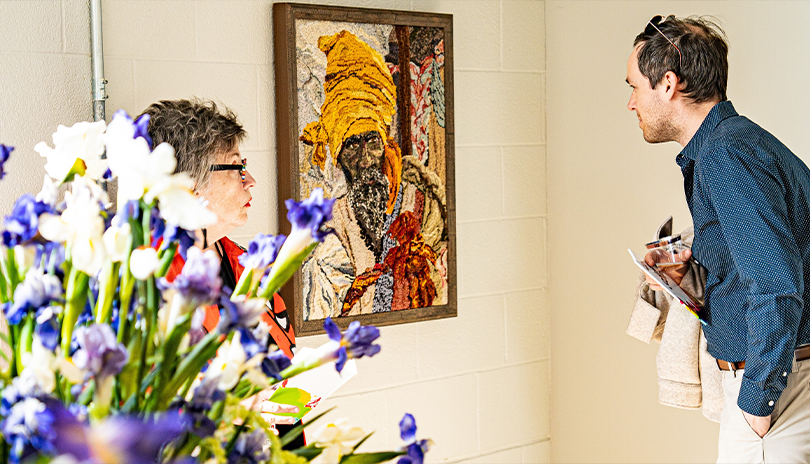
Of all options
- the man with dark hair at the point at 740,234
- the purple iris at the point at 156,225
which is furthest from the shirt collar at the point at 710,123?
the purple iris at the point at 156,225

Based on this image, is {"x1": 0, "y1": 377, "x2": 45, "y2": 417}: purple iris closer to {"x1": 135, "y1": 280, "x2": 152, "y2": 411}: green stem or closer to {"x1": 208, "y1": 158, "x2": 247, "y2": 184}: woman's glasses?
{"x1": 135, "y1": 280, "x2": 152, "y2": 411}: green stem

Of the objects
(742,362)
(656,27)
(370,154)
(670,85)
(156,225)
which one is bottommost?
(742,362)

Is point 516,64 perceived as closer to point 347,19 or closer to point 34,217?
point 347,19

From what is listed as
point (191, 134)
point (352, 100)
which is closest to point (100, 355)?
point (191, 134)

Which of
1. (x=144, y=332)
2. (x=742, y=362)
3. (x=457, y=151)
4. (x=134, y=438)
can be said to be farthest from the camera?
(x=457, y=151)

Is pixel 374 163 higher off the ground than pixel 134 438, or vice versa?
pixel 374 163

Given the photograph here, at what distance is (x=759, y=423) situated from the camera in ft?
5.75

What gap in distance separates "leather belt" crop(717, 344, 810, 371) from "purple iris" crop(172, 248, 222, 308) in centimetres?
167

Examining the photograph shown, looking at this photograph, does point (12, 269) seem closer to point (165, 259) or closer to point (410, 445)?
point (165, 259)

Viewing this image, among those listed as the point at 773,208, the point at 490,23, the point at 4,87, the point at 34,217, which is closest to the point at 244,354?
the point at 34,217

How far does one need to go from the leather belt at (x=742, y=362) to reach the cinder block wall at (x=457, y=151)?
1063 millimetres

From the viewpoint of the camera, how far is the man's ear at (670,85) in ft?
6.45

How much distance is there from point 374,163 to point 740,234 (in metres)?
1.23

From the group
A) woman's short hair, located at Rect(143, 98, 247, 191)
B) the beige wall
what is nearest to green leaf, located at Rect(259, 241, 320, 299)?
woman's short hair, located at Rect(143, 98, 247, 191)
